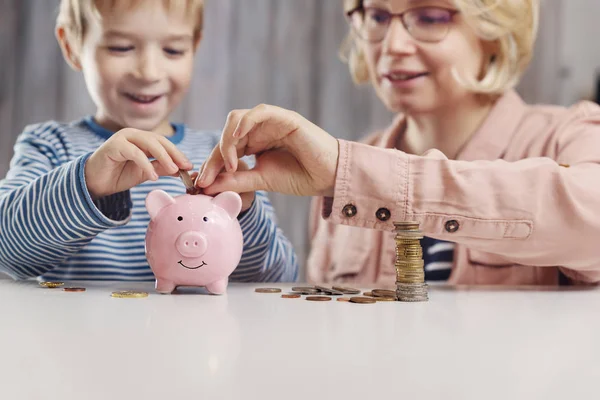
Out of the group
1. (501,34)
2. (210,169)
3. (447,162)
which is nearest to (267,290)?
(210,169)

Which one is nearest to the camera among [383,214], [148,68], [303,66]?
[383,214]

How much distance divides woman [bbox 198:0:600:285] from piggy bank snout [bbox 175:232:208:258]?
0.33 feet

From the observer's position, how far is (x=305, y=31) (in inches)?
82.4

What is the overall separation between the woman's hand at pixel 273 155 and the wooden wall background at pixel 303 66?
4.02 ft

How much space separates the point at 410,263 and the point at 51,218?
0.45m

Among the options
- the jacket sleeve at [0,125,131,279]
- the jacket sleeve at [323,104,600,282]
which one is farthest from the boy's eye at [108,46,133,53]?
the jacket sleeve at [323,104,600,282]

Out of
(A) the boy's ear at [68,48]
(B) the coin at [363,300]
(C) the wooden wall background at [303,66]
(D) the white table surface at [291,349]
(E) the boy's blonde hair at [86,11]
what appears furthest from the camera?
(C) the wooden wall background at [303,66]

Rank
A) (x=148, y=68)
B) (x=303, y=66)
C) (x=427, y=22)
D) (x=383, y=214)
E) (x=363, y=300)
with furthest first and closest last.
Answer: (x=303, y=66) → (x=427, y=22) → (x=148, y=68) → (x=383, y=214) → (x=363, y=300)

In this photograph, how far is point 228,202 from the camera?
77cm

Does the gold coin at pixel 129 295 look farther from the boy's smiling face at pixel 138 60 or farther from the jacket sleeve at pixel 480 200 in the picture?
the boy's smiling face at pixel 138 60

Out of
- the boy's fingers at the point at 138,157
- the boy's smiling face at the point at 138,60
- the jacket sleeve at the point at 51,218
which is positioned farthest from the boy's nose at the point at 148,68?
the boy's fingers at the point at 138,157

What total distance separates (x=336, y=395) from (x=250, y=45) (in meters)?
1.83

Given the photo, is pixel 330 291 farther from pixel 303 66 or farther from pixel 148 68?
pixel 303 66

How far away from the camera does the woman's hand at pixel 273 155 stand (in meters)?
0.77
